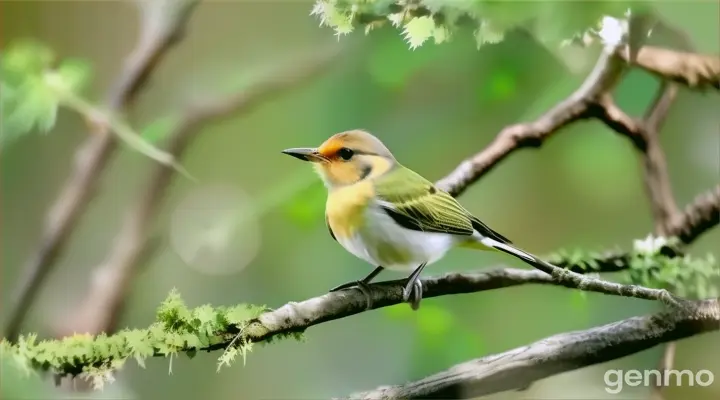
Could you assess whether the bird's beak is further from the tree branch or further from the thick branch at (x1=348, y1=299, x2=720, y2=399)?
the tree branch

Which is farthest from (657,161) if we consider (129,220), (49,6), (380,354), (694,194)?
(49,6)

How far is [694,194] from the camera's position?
3.15 ft

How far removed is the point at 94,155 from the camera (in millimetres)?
973

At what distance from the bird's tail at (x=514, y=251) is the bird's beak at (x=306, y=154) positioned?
0.24 meters

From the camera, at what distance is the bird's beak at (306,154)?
0.92 metres

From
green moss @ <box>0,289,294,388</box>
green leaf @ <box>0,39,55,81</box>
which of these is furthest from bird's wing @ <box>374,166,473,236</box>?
green leaf @ <box>0,39,55,81</box>

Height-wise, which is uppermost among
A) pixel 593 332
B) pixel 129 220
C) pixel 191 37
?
pixel 191 37

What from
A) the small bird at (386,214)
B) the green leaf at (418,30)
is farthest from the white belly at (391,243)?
the green leaf at (418,30)

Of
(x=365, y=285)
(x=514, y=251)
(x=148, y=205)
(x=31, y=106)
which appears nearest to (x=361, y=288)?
(x=365, y=285)

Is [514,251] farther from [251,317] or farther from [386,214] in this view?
[251,317]

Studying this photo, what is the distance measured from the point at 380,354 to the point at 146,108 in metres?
0.48

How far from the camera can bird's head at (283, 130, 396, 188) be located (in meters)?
0.91

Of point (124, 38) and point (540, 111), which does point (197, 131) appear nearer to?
point (124, 38)

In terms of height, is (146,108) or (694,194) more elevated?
(146,108)
